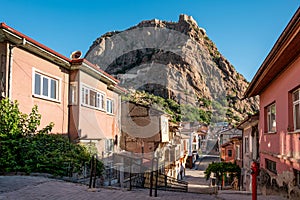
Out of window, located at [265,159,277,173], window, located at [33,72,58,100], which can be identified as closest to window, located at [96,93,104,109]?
window, located at [33,72,58,100]

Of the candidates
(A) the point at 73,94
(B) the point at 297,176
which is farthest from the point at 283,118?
(A) the point at 73,94

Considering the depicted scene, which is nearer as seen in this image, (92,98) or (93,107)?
(93,107)

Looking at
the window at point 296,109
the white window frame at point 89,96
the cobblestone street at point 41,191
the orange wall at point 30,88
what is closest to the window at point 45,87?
the orange wall at point 30,88

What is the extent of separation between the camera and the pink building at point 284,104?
687 centimetres

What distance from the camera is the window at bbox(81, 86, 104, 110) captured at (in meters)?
13.3

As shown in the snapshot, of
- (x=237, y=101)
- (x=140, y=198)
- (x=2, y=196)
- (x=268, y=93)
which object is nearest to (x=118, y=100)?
(x=268, y=93)

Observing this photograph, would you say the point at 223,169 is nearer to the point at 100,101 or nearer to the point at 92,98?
the point at 100,101

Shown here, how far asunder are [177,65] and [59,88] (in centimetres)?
8036

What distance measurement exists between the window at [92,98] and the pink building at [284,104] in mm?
7792

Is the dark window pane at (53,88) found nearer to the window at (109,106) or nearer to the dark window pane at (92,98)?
the dark window pane at (92,98)

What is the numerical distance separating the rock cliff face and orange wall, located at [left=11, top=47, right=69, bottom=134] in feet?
187

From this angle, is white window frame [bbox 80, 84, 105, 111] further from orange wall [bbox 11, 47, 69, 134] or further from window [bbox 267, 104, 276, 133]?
window [bbox 267, 104, 276, 133]

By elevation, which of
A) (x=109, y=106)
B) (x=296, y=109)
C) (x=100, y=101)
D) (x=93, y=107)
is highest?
(x=100, y=101)

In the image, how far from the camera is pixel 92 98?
1423 cm
